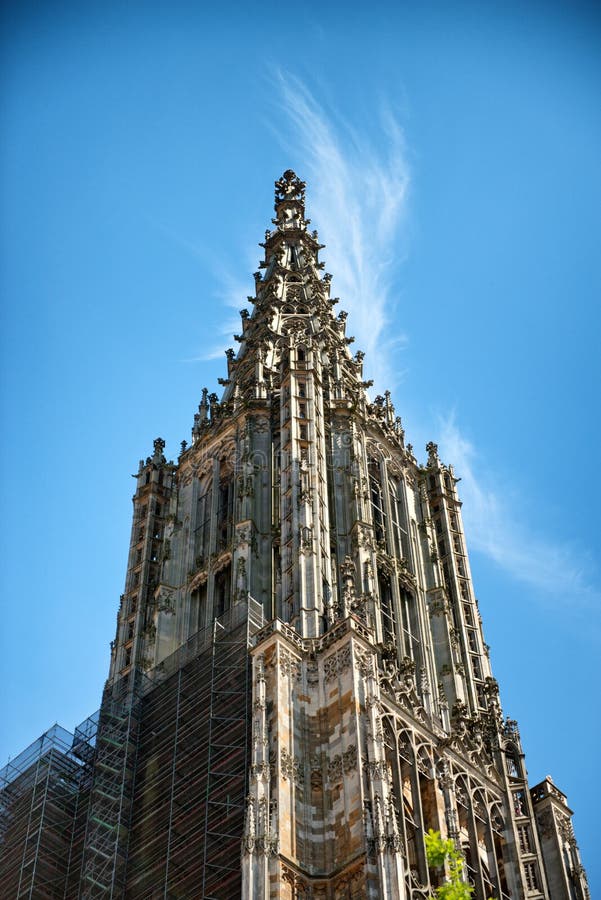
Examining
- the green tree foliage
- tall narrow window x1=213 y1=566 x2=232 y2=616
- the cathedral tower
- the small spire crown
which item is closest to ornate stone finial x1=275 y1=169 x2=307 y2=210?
the small spire crown

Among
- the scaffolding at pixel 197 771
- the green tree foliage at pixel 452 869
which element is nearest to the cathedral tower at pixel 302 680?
the scaffolding at pixel 197 771

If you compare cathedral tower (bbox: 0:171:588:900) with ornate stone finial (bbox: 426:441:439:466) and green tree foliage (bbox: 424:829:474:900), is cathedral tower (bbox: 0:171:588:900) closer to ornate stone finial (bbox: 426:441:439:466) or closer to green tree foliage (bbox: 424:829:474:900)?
ornate stone finial (bbox: 426:441:439:466)

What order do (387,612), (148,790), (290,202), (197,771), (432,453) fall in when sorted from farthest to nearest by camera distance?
1. (290,202)
2. (432,453)
3. (387,612)
4. (148,790)
5. (197,771)

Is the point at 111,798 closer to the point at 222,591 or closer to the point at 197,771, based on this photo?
the point at 197,771

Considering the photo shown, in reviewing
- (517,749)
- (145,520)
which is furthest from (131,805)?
(145,520)

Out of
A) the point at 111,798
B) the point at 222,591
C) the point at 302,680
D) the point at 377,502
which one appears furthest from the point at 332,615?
the point at 377,502

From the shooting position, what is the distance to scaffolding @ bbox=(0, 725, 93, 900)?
43.9 meters

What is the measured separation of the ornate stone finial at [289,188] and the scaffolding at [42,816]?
133 feet

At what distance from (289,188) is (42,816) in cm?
4656

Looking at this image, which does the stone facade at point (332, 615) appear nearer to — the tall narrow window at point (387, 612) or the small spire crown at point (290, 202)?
the tall narrow window at point (387, 612)

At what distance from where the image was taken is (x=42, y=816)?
44406 millimetres

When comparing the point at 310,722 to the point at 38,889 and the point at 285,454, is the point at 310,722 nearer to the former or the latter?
the point at 38,889

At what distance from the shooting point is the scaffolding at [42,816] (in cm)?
4394

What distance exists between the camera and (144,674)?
1956 inches
